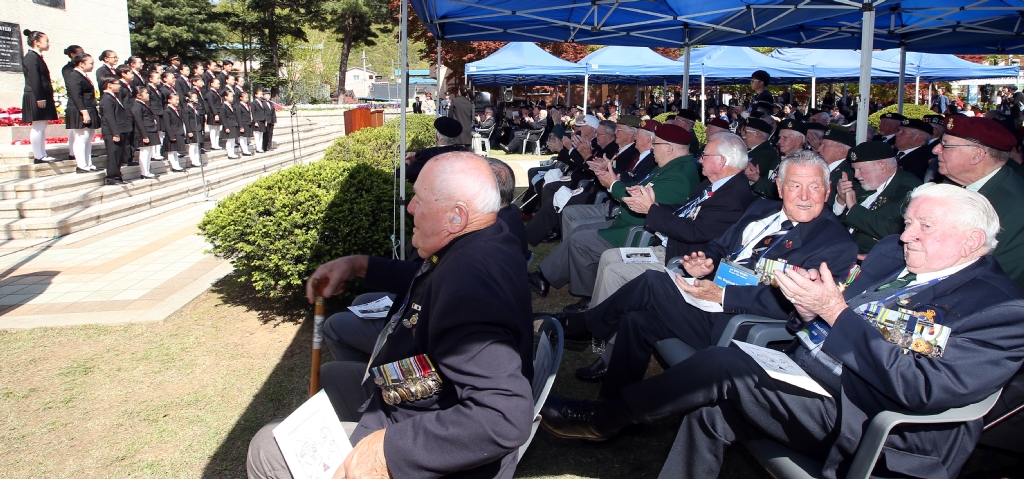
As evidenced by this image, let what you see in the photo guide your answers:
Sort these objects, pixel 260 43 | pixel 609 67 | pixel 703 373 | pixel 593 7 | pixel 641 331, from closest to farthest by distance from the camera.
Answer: pixel 703 373, pixel 641 331, pixel 593 7, pixel 609 67, pixel 260 43

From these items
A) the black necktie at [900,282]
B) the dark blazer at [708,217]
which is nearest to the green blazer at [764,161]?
the dark blazer at [708,217]

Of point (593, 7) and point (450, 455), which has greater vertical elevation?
point (593, 7)

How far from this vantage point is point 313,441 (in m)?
1.94

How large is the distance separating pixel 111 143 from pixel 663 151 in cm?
937

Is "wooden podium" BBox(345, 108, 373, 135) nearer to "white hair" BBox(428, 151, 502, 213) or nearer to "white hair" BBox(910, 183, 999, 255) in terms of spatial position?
"white hair" BBox(428, 151, 502, 213)

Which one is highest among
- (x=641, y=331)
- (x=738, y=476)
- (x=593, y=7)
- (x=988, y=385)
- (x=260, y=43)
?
(x=260, y=43)

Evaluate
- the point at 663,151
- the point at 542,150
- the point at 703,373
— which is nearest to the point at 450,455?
the point at 703,373

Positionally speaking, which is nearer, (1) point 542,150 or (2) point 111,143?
(2) point 111,143

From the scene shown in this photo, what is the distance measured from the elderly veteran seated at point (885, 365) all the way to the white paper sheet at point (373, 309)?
4.26 ft

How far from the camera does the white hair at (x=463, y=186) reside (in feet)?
6.84

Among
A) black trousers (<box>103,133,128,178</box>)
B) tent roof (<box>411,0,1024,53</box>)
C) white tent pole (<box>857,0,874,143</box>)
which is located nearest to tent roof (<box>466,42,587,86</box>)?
tent roof (<box>411,0,1024,53</box>)

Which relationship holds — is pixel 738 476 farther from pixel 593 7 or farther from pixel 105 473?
pixel 593 7

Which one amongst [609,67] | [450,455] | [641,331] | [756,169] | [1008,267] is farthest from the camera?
[609,67]

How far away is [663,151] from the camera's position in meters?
5.42
